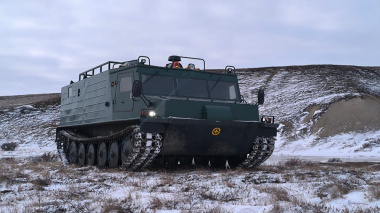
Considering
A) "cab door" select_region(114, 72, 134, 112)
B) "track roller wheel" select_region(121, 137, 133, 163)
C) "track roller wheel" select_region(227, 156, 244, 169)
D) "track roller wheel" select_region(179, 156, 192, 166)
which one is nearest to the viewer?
"track roller wheel" select_region(121, 137, 133, 163)

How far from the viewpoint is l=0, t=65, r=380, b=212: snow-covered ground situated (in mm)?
6082

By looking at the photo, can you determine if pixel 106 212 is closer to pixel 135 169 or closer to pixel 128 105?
pixel 135 169

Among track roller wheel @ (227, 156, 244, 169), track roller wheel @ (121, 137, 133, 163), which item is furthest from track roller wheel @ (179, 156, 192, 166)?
track roller wheel @ (121, 137, 133, 163)

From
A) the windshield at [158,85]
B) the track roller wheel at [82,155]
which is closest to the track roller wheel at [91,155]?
the track roller wheel at [82,155]

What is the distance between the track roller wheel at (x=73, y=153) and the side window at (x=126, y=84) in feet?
15.5

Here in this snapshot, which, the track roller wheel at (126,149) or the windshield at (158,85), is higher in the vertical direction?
the windshield at (158,85)

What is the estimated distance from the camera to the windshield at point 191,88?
1255 cm

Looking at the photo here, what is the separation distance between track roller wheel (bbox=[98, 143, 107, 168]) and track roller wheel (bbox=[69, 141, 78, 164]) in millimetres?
2664

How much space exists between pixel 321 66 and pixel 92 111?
5003 centimetres

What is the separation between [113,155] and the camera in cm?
1274

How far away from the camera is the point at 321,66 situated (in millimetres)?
59250

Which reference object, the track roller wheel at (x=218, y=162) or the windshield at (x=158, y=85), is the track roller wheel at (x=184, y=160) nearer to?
the track roller wheel at (x=218, y=162)

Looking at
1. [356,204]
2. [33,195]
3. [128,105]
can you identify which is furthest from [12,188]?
[356,204]

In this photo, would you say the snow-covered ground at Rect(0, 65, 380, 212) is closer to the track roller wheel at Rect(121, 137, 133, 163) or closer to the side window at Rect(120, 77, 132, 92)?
the track roller wheel at Rect(121, 137, 133, 163)
